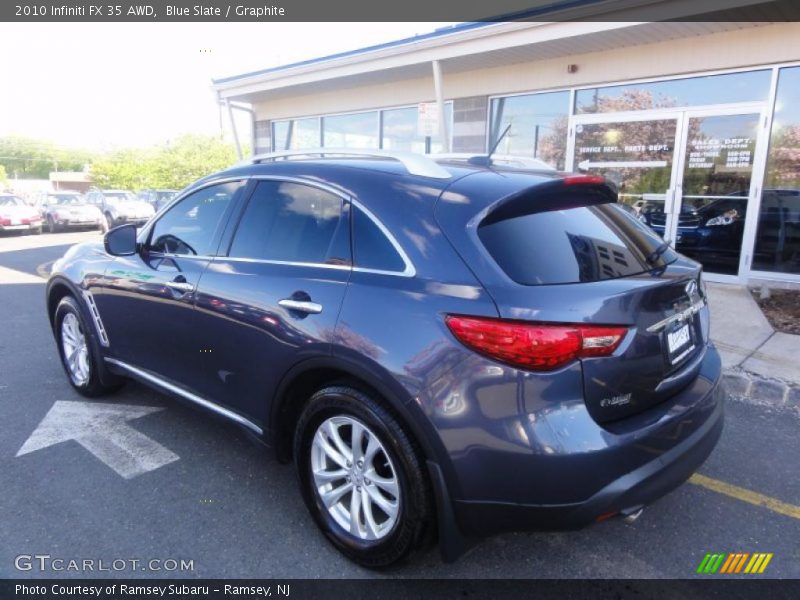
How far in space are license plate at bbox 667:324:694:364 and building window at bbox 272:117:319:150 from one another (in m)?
11.4

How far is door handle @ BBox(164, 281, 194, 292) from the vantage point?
122 inches

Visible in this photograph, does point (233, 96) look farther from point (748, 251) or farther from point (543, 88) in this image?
point (748, 251)

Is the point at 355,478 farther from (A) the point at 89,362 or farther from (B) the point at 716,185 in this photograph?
(B) the point at 716,185

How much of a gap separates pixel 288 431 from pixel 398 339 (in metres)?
0.96

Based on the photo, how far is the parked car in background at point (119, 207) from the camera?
70.1 feet

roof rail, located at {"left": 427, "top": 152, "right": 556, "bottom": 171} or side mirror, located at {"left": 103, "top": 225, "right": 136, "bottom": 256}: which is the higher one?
roof rail, located at {"left": 427, "top": 152, "right": 556, "bottom": 171}

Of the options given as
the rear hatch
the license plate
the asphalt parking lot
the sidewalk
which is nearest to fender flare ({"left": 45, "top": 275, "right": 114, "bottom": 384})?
the asphalt parking lot

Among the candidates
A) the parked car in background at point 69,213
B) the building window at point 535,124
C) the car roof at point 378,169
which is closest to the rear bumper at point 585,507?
the car roof at point 378,169

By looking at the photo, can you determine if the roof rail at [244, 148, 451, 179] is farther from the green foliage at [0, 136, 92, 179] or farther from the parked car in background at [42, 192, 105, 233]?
the green foliage at [0, 136, 92, 179]

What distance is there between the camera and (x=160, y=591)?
7.57ft

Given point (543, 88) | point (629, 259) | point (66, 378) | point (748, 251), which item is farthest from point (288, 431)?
point (543, 88)

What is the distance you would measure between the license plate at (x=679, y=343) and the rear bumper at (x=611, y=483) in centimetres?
19

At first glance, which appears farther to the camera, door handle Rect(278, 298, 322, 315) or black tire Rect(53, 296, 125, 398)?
black tire Rect(53, 296, 125, 398)

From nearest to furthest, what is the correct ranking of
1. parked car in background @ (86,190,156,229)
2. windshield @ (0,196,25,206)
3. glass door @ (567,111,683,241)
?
glass door @ (567,111,683,241) < windshield @ (0,196,25,206) < parked car in background @ (86,190,156,229)
